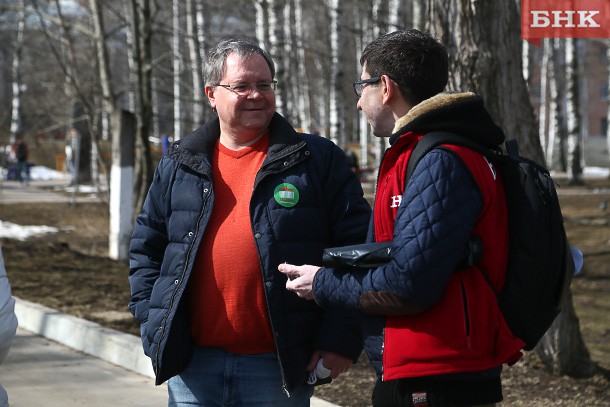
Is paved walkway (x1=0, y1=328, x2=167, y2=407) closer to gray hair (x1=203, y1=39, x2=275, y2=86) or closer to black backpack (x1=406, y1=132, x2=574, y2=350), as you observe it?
gray hair (x1=203, y1=39, x2=275, y2=86)

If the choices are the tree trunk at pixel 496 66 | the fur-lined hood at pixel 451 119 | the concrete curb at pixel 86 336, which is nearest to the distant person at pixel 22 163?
the concrete curb at pixel 86 336

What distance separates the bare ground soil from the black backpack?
321 cm

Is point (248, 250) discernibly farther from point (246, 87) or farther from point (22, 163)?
point (22, 163)

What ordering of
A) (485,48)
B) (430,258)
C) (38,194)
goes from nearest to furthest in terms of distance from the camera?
(430,258) < (485,48) < (38,194)

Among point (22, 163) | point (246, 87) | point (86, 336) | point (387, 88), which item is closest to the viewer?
point (387, 88)

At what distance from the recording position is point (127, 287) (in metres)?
10.5

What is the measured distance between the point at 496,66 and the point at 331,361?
345 cm

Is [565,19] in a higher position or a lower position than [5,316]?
higher

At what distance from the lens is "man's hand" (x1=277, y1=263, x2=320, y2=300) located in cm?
295

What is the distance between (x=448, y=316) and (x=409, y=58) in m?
0.68

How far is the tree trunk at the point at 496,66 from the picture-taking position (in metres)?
6.29

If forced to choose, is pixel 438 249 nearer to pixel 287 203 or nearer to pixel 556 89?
pixel 287 203

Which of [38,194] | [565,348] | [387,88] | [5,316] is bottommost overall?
[38,194]

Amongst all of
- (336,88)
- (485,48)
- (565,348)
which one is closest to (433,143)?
(485,48)
